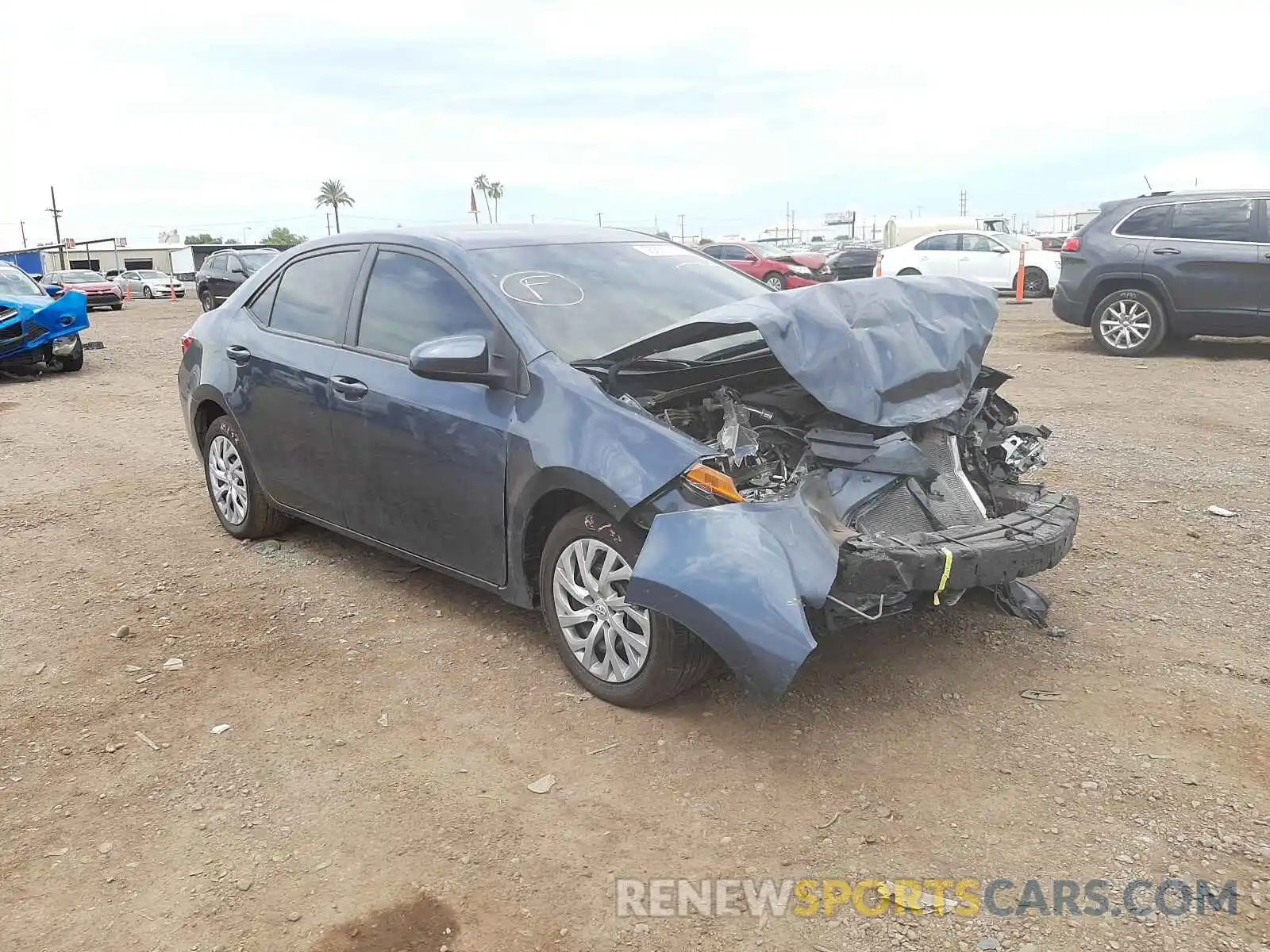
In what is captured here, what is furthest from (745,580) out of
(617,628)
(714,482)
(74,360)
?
(74,360)

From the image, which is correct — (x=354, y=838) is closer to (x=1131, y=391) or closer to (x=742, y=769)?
(x=742, y=769)

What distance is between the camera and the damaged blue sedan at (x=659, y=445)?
325 centimetres

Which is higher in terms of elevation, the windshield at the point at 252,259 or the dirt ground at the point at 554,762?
the windshield at the point at 252,259

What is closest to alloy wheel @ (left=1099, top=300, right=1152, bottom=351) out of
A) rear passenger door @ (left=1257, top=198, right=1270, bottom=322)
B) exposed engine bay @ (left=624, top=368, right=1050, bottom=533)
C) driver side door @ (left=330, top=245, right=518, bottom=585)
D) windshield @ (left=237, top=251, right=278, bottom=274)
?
rear passenger door @ (left=1257, top=198, right=1270, bottom=322)

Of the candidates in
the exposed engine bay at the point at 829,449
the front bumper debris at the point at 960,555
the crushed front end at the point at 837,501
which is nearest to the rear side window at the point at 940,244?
the crushed front end at the point at 837,501

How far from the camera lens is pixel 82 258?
74500 millimetres

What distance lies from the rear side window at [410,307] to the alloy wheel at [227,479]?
1.43 metres

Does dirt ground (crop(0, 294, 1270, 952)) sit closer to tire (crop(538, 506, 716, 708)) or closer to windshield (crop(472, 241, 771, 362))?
tire (crop(538, 506, 716, 708))

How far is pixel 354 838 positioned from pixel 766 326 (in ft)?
6.88

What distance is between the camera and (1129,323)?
11289mm

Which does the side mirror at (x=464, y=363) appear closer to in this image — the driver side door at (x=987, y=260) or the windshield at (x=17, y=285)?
the windshield at (x=17, y=285)

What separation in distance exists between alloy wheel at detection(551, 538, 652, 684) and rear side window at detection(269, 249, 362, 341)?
5.85 ft

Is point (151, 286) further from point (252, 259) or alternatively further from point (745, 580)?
point (745, 580)

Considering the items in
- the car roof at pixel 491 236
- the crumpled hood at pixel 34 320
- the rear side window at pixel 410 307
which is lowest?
the crumpled hood at pixel 34 320
